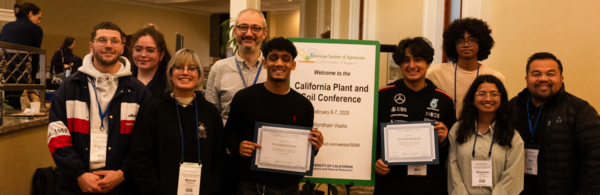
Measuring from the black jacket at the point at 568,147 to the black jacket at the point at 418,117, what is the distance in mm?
411

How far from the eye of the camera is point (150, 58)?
2.84m

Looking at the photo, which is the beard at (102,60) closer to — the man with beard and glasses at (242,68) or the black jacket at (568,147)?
the man with beard and glasses at (242,68)

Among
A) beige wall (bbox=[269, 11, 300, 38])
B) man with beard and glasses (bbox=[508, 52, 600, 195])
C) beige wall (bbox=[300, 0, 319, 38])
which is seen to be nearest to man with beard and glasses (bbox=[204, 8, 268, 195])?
man with beard and glasses (bbox=[508, 52, 600, 195])

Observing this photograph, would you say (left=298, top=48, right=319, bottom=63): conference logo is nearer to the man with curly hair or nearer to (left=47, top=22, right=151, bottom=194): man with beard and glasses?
the man with curly hair

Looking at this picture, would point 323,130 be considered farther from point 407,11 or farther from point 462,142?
point 407,11

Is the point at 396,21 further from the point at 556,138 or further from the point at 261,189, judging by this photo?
the point at 261,189

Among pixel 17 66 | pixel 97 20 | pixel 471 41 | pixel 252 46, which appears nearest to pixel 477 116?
pixel 471 41

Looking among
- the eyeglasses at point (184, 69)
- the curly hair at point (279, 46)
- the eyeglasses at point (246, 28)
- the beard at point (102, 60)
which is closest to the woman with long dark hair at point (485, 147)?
the curly hair at point (279, 46)

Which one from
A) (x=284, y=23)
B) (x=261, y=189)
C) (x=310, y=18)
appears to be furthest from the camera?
(x=284, y=23)

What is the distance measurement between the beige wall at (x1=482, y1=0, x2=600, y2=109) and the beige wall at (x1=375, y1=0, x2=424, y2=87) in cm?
122

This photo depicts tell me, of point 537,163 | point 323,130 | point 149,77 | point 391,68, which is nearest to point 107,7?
point 391,68

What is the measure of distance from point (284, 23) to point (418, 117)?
1435 centimetres

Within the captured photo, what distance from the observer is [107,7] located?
13.3 m

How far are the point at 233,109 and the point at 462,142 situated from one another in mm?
1379
